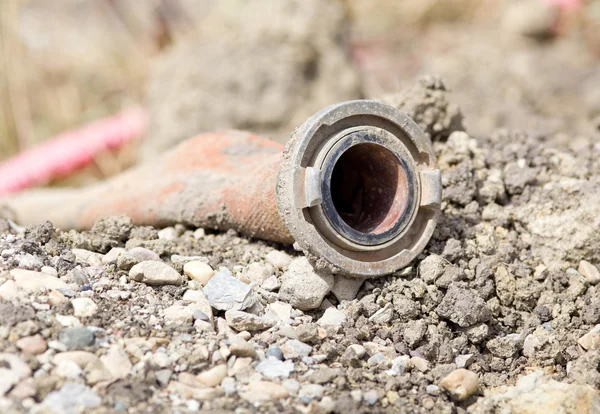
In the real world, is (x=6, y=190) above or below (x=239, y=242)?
above

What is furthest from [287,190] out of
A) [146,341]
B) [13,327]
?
[13,327]

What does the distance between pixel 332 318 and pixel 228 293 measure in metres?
0.35

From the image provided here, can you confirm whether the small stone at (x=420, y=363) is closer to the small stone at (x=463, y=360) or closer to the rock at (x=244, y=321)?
the small stone at (x=463, y=360)

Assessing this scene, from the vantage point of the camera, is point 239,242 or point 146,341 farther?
point 239,242

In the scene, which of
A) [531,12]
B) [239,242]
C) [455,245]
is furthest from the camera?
[531,12]

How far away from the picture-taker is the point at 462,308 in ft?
7.36

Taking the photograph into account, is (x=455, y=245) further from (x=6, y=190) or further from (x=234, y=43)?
(x=6, y=190)

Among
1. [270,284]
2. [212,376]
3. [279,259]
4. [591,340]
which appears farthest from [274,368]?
[591,340]

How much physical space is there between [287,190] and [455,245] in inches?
26.4

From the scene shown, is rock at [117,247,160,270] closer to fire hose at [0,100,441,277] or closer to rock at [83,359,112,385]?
fire hose at [0,100,441,277]

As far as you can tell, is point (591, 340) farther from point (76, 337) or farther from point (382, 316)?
point (76, 337)

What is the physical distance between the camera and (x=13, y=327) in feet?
6.12

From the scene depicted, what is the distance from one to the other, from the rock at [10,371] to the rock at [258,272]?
2.65 feet

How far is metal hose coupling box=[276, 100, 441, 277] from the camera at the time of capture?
217 centimetres
